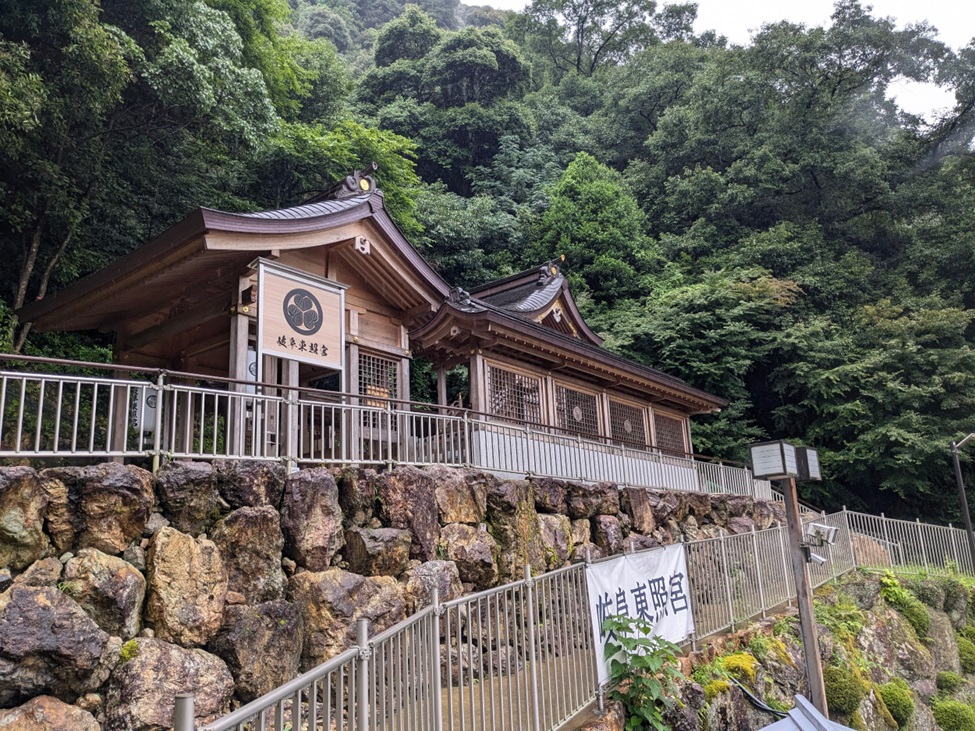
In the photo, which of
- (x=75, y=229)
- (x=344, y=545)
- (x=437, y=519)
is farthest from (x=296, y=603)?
(x=75, y=229)

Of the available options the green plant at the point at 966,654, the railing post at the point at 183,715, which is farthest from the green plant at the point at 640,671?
the green plant at the point at 966,654

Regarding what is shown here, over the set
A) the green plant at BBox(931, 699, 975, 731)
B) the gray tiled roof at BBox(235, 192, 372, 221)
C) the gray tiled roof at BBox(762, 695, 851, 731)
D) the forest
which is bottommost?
the green plant at BBox(931, 699, 975, 731)

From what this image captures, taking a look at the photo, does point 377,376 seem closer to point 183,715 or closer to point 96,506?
point 96,506

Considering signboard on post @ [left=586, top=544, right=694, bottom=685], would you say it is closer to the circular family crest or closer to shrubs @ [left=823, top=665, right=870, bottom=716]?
shrubs @ [left=823, top=665, right=870, bottom=716]

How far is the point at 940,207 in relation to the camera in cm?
3306

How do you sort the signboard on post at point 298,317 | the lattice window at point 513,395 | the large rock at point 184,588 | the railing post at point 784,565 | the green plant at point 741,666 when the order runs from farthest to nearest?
1. the lattice window at point 513,395
2. the railing post at point 784,565
3. the signboard on post at point 298,317
4. the green plant at point 741,666
5. the large rock at point 184,588

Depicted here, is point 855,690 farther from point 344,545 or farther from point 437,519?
point 344,545

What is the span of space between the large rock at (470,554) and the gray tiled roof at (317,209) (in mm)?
5550

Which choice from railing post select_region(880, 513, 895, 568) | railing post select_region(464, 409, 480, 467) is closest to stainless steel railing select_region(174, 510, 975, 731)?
railing post select_region(464, 409, 480, 467)

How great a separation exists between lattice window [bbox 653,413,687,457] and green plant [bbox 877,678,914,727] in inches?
344

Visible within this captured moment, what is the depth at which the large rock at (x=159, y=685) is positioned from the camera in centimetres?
568

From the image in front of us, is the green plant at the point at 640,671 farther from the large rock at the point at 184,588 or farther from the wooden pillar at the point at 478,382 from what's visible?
the wooden pillar at the point at 478,382

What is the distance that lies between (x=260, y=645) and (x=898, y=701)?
11.4 meters

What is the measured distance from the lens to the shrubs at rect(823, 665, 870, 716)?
428 inches
